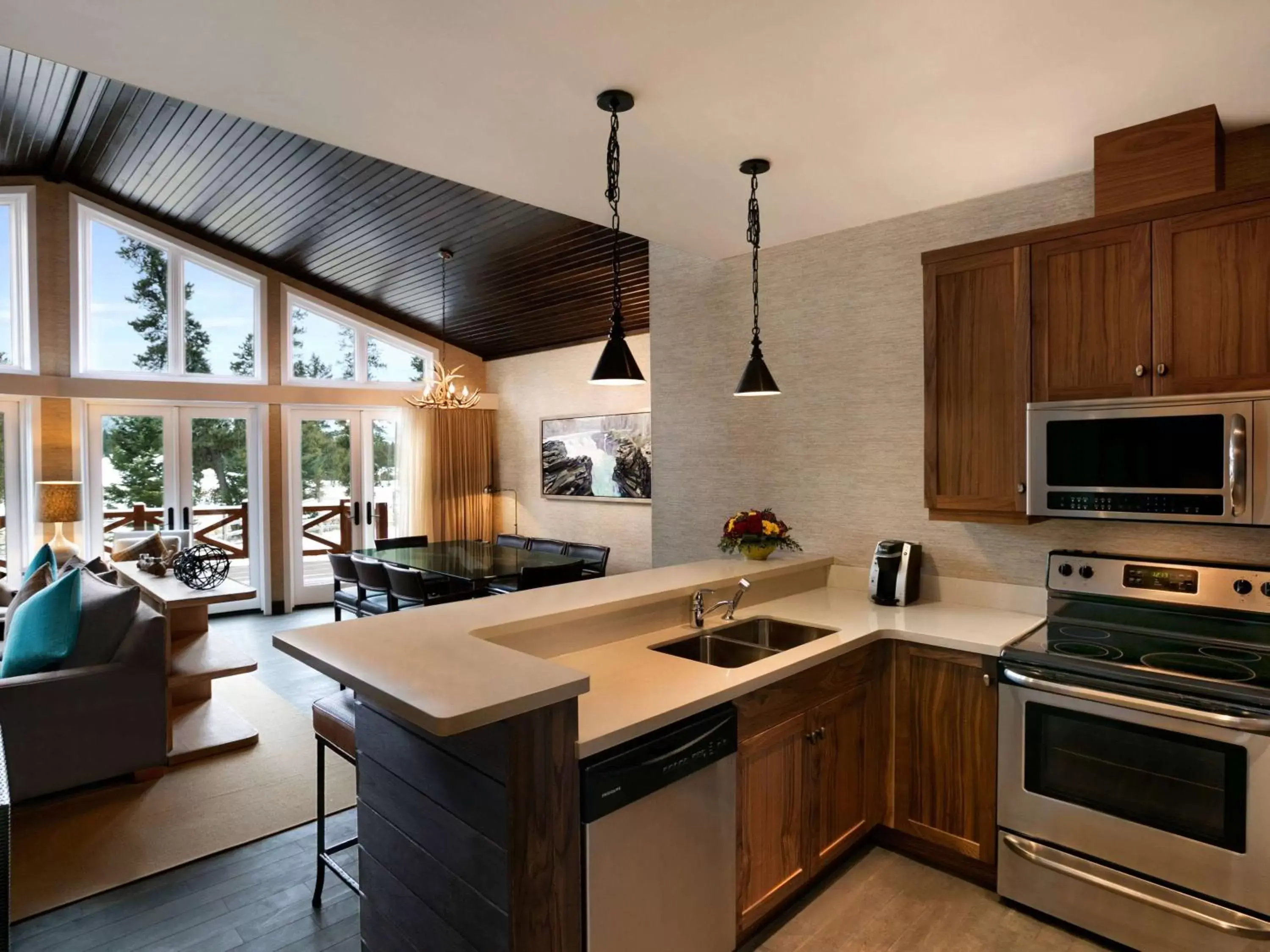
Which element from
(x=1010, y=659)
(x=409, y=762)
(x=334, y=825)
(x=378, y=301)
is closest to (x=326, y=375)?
(x=378, y=301)

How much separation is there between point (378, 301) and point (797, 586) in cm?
590

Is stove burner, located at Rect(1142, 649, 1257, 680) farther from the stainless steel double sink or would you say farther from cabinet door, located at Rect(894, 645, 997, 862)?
the stainless steel double sink

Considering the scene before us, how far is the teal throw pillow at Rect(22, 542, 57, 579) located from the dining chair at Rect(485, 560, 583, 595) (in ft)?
8.34

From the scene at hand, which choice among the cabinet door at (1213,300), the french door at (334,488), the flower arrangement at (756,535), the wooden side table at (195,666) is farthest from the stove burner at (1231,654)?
the french door at (334,488)

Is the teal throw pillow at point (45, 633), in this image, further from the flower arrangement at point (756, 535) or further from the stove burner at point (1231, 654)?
the stove burner at point (1231, 654)

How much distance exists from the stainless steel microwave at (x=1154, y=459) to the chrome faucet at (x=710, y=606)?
3.56ft

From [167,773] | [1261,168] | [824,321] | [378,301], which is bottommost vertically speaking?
[167,773]

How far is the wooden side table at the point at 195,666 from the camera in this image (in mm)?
3734

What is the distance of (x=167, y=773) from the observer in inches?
139

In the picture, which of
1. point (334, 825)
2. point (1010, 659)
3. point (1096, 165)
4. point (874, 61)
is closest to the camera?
point (874, 61)

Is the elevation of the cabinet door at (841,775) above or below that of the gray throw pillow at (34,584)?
below

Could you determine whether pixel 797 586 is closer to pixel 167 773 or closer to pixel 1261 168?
pixel 1261 168

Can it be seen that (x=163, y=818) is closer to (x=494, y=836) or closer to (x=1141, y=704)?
(x=494, y=836)

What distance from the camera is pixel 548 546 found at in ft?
21.8
